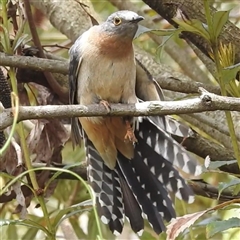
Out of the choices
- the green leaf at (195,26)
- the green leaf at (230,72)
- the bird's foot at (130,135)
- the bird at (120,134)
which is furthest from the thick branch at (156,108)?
the bird's foot at (130,135)

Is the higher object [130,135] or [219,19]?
[219,19]

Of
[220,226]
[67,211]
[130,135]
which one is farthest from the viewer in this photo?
[130,135]

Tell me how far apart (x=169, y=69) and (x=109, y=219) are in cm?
79

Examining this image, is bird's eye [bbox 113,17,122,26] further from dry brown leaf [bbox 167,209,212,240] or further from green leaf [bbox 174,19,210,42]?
dry brown leaf [bbox 167,209,212,240]

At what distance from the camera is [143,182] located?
268cm

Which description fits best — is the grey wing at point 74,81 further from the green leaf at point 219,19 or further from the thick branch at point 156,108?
the green leaf at point 219,19

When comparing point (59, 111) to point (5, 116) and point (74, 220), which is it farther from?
point (74, 220)

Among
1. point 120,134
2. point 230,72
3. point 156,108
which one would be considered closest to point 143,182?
point 120,134

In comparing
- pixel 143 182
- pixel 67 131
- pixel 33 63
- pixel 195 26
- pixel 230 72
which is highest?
pixel 195 26

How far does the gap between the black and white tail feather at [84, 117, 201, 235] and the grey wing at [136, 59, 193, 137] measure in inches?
1.8

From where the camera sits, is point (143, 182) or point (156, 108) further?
A: point (143, 182)

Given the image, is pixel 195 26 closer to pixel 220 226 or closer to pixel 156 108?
pixel 156 108

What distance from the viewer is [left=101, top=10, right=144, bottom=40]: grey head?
2.70 metres

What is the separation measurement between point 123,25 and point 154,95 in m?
0.35
